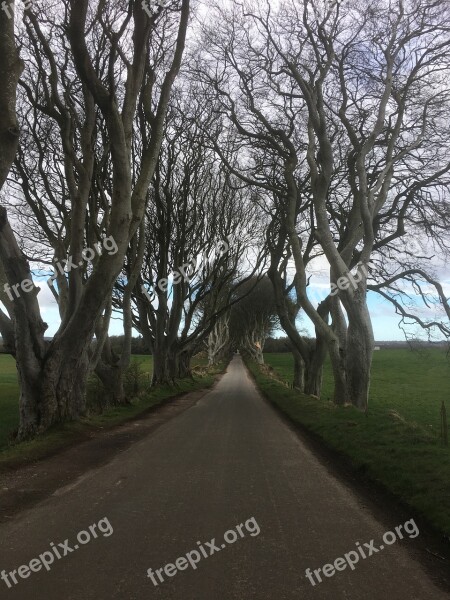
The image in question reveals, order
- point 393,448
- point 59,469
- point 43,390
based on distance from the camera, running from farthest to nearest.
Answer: point 43,390
point 393,448
point 59,469

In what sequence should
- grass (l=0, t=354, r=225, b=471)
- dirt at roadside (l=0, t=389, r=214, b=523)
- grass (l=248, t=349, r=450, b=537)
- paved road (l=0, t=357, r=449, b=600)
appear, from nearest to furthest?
paved road (l=0, t=357, r=449, b=600), grass (l=248, t=349, r=450, b=537), dirt at roadside (l=0, t=389, r=214, b=523), grass (l=0, t=354, r=225, b=471)

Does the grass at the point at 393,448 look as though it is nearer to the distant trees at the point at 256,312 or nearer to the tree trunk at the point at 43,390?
the tree trunk at the point at 43,390

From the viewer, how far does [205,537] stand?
189 inches

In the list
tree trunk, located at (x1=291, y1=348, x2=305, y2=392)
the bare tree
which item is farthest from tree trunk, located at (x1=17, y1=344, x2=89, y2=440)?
tree trunk, located at (x1=291, y1=348, x2=305, y2=392)

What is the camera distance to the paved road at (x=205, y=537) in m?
3.80

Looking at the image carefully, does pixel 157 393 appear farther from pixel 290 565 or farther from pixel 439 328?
pixel 290 565

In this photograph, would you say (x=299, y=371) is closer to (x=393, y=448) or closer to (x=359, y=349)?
(x=359, y=349)

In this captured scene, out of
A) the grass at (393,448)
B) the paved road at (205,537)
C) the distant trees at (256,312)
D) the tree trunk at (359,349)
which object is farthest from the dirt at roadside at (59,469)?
the distant trees at (256,312)

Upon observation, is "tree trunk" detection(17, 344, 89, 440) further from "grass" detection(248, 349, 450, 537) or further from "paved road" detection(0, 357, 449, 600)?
"grass" detection(248, 349, 450, 537)

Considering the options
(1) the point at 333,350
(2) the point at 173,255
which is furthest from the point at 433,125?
(2) the point at 173,255

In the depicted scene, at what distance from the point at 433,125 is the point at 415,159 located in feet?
5.27

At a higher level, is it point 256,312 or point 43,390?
point 256,312

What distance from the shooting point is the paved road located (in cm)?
380

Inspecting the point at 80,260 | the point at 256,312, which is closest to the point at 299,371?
the point at 80,260
